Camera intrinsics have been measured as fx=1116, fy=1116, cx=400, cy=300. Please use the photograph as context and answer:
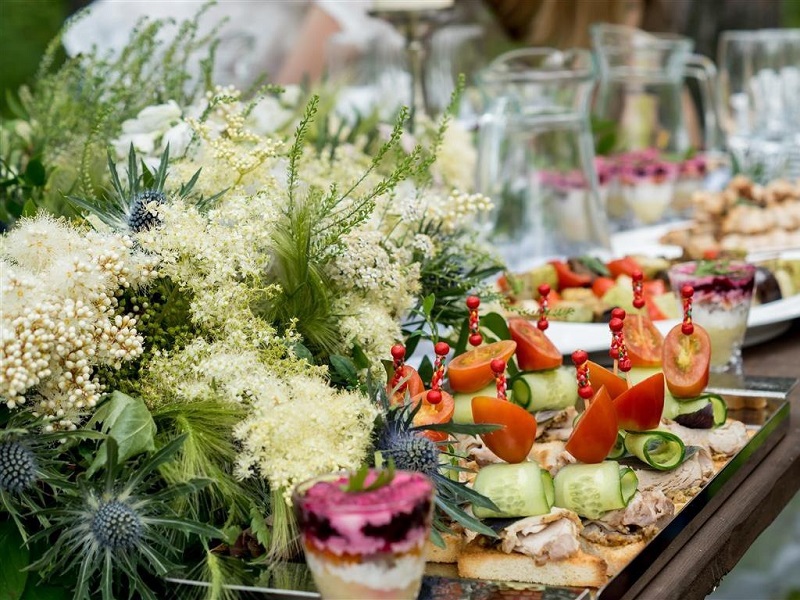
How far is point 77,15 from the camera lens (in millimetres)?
1339

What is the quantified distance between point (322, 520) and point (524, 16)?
2977mm

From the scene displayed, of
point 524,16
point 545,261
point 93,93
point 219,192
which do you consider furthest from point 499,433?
point 524,16

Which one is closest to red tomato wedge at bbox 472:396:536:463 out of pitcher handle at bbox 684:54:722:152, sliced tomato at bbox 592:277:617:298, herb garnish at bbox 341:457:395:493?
herb garnish at bbox 341:457:395:493

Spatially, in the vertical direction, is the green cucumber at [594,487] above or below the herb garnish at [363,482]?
below

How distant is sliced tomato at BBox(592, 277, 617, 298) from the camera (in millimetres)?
1431

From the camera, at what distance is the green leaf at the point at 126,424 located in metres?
0.73

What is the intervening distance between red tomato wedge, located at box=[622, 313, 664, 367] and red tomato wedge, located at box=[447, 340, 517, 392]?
0.14 meters

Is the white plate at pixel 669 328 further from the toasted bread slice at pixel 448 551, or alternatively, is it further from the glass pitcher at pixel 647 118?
the glass pitcher at pixel 647 118

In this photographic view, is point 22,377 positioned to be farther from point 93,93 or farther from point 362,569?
point 93,93

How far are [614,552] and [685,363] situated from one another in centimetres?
28

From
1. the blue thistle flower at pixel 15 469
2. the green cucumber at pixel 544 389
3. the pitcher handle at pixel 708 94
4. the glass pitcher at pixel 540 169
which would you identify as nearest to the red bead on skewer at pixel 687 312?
the green cucumber at pixel 544 389

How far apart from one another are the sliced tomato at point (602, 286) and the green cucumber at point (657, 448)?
59 cm

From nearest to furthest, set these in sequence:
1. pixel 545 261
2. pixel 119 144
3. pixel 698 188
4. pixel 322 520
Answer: pixel 322 520 → pixel 119 144 → pixel 545 261 → pixel 698 188

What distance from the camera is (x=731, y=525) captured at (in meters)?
0.86
